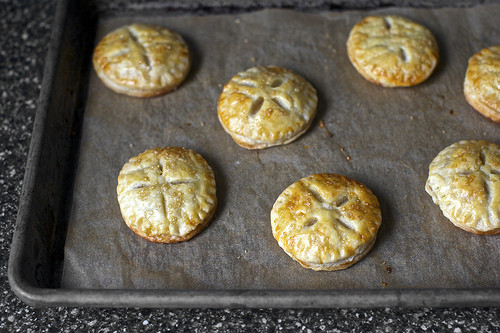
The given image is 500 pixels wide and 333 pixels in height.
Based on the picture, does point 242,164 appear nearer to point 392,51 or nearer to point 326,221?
point 326,221

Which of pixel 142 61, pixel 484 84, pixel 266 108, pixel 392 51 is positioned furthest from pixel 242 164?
pixel 484 84

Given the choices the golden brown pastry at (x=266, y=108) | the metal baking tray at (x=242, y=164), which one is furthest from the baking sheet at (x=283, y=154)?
the golden brown pastry at (x=266, y=108)

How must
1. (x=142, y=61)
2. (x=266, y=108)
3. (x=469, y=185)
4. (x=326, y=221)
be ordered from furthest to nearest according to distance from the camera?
(x=142, y=61) < (x=266, y=108) < (x=469, y=185) < (x=326, y=221)

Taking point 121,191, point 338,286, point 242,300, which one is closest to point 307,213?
point 338,286

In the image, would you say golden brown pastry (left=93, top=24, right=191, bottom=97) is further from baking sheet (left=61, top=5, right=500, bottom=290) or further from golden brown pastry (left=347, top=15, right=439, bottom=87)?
golden brown pastry (left=347, top=15, right=439, bottom=87)

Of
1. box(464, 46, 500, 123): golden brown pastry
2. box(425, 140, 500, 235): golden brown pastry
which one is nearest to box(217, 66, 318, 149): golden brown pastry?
box(425, 140, 500, 235): golden brown pastry

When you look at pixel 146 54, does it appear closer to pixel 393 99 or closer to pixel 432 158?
pixel 393 99
